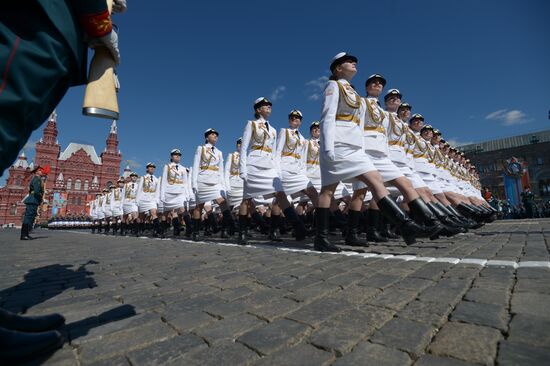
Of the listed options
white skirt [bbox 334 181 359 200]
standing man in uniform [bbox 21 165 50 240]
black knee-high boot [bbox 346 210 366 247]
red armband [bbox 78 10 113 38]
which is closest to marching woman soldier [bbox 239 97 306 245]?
black knee-high boot [bbox 346 210 366 247]

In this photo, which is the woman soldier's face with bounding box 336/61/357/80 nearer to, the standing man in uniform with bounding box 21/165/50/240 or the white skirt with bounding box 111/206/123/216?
the standing man in uniform with bounding box 21/165/50/240

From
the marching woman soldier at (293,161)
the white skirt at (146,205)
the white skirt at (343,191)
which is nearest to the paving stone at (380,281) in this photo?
A: the marching woman soldier at (293,161)

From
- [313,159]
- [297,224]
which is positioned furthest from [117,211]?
[297,224]

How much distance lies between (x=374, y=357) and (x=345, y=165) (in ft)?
9.79

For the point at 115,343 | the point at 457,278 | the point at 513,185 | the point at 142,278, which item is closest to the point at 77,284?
the point at 142,278

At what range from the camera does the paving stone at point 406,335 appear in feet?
3.61

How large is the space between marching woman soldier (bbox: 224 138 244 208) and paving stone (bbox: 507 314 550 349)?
8.36m

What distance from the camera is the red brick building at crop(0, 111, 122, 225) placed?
6569cm

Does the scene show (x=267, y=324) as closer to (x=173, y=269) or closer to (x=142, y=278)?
(x=142, y=278)

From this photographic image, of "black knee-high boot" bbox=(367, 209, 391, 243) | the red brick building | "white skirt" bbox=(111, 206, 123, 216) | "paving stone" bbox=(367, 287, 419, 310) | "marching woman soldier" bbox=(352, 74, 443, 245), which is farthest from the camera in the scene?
the red brick building

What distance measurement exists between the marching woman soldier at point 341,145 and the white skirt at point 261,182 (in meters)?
1.87

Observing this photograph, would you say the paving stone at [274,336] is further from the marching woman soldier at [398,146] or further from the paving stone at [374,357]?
the marching woman soldier at [398,146]

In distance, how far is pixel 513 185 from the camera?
23078 millimetres

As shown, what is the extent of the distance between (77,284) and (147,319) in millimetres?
1517
